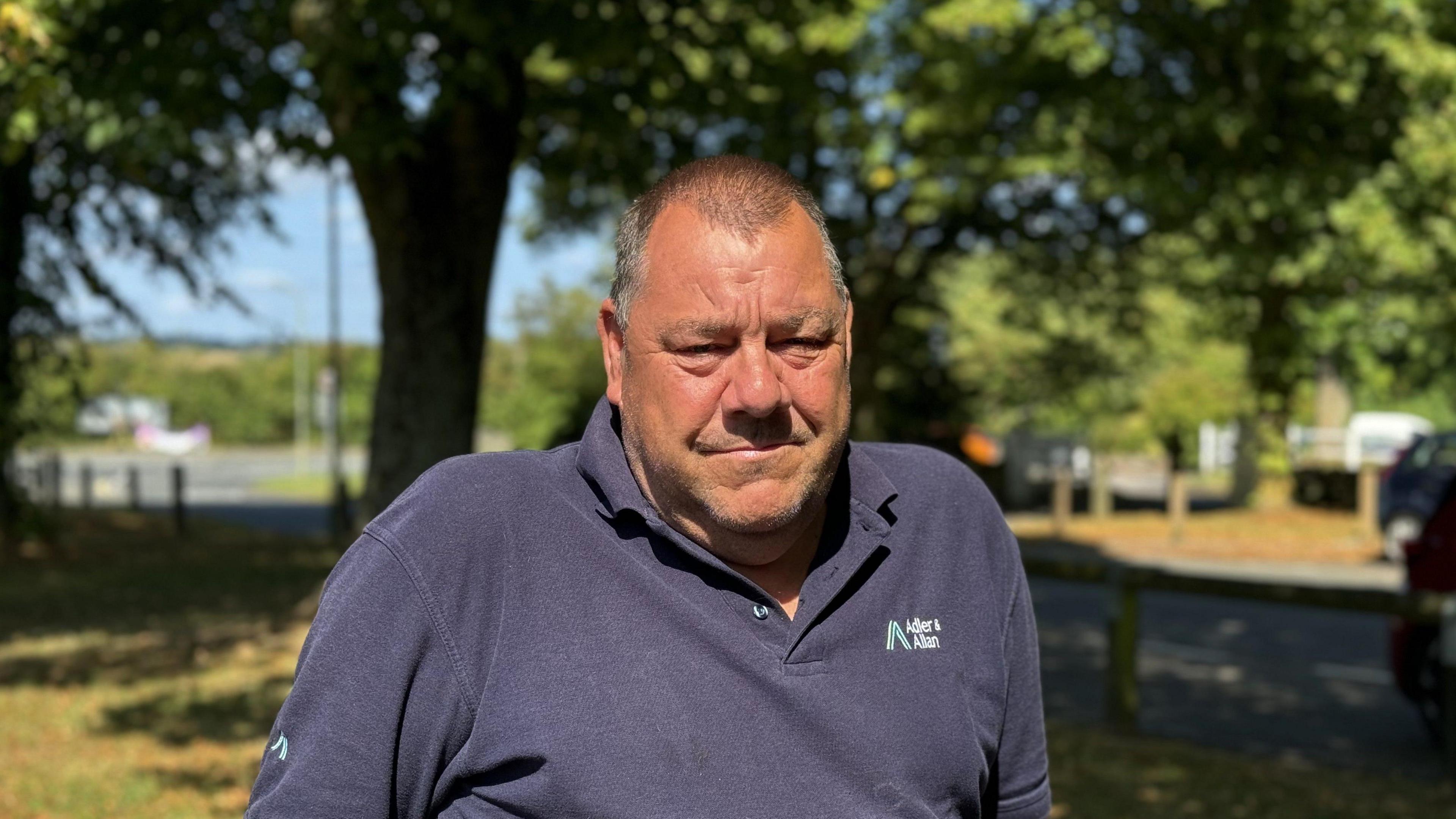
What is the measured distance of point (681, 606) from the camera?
1966 millimetres

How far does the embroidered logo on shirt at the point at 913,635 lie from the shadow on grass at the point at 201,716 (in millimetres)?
5968

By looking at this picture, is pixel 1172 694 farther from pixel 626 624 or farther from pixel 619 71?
pixel 626 624

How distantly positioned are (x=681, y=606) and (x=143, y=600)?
13013 millimetres

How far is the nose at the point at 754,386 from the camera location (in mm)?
1987

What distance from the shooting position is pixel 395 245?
886 cm

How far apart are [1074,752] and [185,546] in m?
15.1

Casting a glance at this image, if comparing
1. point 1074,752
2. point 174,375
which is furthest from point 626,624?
point 174,375

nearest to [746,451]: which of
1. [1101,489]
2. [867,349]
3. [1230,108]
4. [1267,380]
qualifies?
[1230,108]

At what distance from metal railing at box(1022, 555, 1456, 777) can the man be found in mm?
5738

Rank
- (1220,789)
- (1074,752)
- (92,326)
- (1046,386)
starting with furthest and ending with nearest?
(1046,386), (92,326), (1074,752), (1220,789)

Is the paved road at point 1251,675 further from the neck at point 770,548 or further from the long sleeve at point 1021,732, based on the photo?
the neck at point 770,548

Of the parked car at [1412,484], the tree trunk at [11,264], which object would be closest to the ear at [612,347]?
the tree trunk at [11,264]

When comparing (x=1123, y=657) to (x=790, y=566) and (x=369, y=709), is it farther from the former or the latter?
(x=369, y=709)

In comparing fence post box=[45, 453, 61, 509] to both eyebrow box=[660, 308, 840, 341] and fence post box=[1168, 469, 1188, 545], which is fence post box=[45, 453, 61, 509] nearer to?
fence post box=[1168, 469, 1188, 545]
